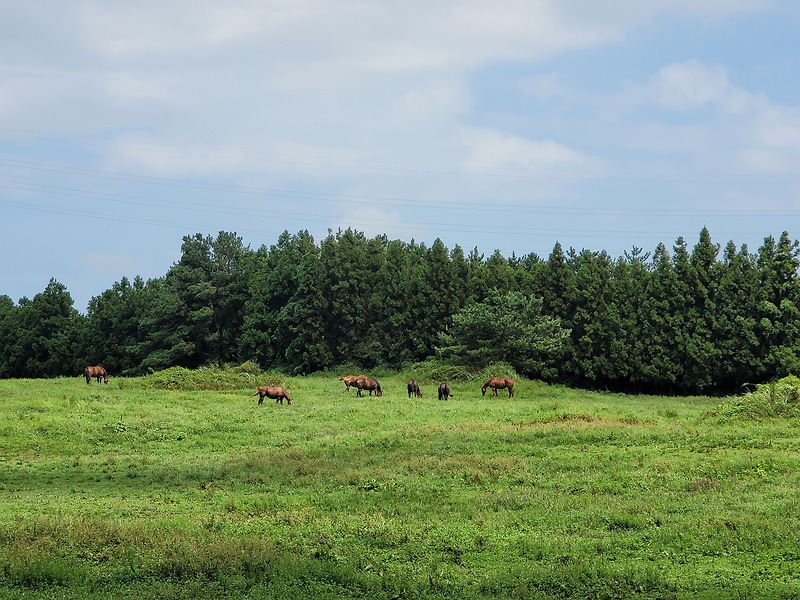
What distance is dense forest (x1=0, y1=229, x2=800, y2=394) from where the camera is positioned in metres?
52.3

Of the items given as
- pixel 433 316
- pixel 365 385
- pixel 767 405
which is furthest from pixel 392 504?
pixel 433 316

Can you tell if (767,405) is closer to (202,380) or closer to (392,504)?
(392,504)

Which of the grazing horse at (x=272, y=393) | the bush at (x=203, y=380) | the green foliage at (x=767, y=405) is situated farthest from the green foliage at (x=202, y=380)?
the green foliage at (x=767, y=405)

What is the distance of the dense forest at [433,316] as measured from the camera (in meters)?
52.3

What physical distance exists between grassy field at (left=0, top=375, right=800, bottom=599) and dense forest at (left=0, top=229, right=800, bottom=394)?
76.6 ft

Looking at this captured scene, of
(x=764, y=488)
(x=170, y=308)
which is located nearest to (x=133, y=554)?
(x=764, y=488)

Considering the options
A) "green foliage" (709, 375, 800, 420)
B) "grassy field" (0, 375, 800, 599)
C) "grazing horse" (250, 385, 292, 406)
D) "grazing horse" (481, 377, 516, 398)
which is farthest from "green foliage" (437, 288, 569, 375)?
"green foliage" (709, 375, 800, 420)

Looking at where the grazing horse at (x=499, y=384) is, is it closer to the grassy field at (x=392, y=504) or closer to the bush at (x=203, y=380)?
the grassy field at (x=392, y=504)

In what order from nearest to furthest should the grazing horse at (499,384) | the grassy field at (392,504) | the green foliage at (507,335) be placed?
the grassy field at (392,504) → the grazing horse at (499,384) → the green foliage at (507,335)

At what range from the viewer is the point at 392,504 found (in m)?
17.0

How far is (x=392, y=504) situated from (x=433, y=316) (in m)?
46.7

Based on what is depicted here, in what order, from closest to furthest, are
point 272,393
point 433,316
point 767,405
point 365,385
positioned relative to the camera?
point 767,405 → point 272,393 → point 365,385 → point 433,316

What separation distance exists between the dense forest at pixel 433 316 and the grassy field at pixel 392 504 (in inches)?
919

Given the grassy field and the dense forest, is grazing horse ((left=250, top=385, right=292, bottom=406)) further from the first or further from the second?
the dense forest
